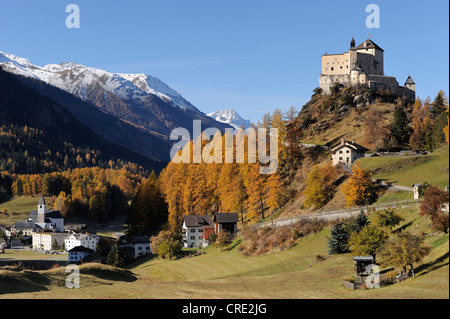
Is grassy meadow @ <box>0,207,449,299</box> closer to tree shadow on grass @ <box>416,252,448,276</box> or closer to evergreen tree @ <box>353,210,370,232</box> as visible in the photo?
tree shadow on grass @ <box>416,252,448,276</box>

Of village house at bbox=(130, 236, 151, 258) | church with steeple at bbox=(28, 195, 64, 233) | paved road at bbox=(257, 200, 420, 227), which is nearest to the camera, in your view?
paved road at bbox=(257, 200, 420, 227)

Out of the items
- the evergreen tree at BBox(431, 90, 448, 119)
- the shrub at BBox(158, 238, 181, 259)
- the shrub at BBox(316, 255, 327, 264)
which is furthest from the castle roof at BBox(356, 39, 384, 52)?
the shrub at BBox(316, 255, 327, 264)

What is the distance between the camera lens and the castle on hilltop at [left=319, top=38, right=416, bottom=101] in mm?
128375

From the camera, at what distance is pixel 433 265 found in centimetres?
4112

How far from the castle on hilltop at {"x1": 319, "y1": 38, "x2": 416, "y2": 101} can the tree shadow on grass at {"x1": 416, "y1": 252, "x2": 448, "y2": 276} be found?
91627 millimetres

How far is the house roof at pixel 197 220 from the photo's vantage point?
318 feet

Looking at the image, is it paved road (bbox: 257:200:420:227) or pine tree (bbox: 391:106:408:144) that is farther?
pine tree (bbox: 391:106:408:144)

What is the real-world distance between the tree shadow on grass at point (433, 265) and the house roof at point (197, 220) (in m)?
58.1

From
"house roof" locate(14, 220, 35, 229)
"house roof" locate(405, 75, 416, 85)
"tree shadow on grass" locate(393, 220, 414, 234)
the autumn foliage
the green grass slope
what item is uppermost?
"house roof" locate(405, 75, 416, 85)

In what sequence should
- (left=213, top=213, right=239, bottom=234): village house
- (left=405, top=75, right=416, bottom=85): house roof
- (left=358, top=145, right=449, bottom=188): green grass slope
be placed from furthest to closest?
1. (left=405, top=75, right=416, bottom=85): house roof
2. (left=213, top=213, right=239, bottom=234): village house
3. (left=358, top=145, right=449, bottom=188): green grass slope

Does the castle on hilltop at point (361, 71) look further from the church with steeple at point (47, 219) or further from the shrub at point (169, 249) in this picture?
the church with steeple at point (47, 219)

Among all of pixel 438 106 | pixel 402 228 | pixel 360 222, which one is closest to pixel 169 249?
pixel 360 222

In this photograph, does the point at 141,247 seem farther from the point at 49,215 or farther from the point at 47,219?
the point at 49,215
